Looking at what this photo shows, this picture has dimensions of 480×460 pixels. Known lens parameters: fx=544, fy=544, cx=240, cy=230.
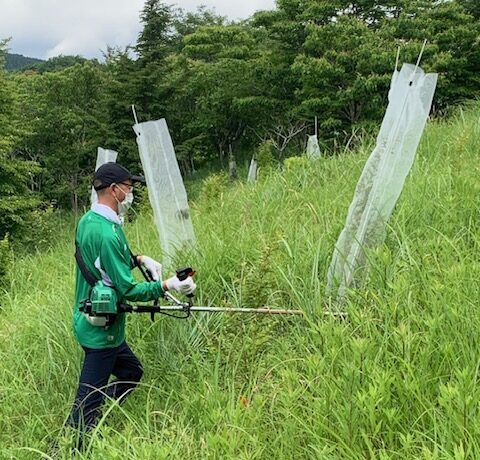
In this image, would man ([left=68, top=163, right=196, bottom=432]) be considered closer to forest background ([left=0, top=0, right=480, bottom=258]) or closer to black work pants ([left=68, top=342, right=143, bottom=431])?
black work pants ([left=68, top=342, right=143, bottom=431])

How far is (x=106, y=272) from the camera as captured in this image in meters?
2.91

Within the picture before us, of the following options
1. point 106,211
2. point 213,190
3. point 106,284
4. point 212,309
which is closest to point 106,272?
point 106,284

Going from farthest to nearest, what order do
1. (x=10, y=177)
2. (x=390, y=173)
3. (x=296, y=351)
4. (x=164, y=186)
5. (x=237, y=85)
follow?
(x=237, y=85) → (x=10, y=177) → (x=164, y=186) → (x=390, y=173) → (x=296, y=351)

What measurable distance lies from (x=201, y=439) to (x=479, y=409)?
110cm

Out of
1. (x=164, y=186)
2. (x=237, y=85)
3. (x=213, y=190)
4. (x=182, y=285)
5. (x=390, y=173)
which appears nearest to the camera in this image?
(x=182, y=285)

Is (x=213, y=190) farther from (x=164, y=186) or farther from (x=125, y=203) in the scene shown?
(x=125, y=203)

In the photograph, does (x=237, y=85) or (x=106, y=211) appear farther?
(x=237, y=85)

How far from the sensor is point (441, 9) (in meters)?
18.2

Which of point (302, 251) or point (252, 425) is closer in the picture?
point (252, 425)

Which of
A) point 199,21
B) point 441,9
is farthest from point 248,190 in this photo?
point 199,21

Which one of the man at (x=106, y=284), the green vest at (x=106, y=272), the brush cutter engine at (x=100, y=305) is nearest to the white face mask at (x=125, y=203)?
the man at (x=106, y=284)

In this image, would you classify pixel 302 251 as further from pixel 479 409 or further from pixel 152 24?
pixel 152 24

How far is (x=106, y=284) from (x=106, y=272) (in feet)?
0.26

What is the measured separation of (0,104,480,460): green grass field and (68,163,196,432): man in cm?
14
